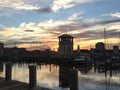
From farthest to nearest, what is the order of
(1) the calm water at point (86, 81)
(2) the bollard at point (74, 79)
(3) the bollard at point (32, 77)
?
(1) the calm water at point (86, 81), (3) the bollard at point (32, 77), (2) the bollard at point (74, 79)

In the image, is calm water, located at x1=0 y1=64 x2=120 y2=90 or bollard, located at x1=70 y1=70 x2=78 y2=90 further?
calm water, located at x1=0 y1=64 x2=120 y2=90

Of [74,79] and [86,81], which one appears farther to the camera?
[86,81]

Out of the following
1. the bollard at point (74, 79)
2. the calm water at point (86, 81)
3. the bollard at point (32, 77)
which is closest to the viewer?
the bollard at point (74, 79)

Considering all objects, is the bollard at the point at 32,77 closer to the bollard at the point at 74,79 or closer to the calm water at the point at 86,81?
the bollard at the point at 74,79

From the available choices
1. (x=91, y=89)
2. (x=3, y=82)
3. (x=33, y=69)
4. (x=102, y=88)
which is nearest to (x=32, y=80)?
(x=33, y=69)

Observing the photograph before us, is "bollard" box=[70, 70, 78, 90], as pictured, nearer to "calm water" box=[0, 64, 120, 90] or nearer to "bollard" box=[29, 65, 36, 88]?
"bollard" box=[29, 65, 36, 88]

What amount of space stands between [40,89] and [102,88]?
32.7 metres

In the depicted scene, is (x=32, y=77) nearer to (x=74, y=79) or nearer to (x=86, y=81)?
(x=74, y=79)

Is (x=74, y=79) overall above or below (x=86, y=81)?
above

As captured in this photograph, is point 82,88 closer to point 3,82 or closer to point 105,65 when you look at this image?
point 3,82

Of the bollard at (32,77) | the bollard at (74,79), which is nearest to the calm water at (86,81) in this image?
the bollard at (32,77)

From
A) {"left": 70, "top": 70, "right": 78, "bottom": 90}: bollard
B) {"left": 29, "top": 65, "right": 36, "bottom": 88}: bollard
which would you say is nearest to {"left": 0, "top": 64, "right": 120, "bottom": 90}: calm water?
{"left": 29, "top": 65, "right": 36, "bottom": 88}: bollard

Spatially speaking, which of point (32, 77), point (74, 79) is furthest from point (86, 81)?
point (74, 79)

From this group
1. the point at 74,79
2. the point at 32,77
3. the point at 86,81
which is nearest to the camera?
the point at 74,79
